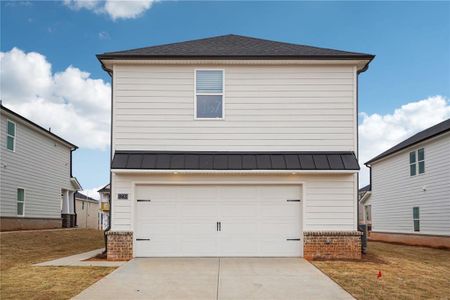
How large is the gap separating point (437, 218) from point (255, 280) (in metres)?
13.0

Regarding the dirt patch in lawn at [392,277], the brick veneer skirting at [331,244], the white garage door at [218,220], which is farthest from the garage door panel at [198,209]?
the dirt patch in lawn at [392,277]

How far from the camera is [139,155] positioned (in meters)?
12.8

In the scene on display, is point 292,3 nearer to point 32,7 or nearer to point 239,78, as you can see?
point 239,78

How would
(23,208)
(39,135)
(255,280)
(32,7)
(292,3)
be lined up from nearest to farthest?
(255,280) → (292,3) → (32,7) → (23,208) → (39,135)

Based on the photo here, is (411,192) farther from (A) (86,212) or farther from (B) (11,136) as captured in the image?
(A) (86,212)

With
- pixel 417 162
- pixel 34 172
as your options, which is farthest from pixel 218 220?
pixel 34 172

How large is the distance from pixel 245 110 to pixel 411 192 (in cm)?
1264

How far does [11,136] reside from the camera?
20547mm

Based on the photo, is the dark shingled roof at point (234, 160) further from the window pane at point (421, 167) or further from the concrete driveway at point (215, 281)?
the window pane at point (421, 167)

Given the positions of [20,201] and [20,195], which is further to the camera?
[20,195]

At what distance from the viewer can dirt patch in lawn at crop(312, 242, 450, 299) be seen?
8586 mm

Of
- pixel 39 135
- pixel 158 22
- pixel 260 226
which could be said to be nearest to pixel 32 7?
pixel 158 22

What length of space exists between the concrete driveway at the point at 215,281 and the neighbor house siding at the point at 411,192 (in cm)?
982

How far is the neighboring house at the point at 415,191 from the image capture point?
18734 mm
